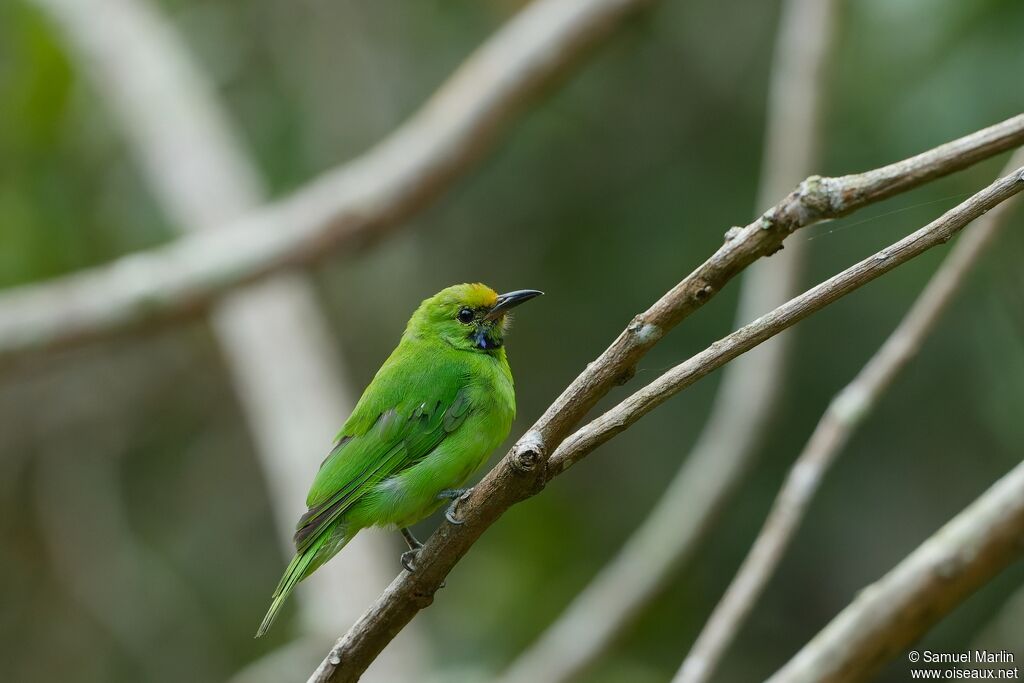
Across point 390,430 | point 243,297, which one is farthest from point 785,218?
point 243,297

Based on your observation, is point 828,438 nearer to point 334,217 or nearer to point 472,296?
point 472,296

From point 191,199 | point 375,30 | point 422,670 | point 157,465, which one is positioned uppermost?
point 375,30

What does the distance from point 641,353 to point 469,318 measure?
6.44ft

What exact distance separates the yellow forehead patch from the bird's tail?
99 centimetres

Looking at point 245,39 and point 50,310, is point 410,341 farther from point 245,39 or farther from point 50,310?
point 245,39

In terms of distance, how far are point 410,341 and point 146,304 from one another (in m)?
1.57

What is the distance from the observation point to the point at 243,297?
5.23 meters

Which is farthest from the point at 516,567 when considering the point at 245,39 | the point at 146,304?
the point at 245,39

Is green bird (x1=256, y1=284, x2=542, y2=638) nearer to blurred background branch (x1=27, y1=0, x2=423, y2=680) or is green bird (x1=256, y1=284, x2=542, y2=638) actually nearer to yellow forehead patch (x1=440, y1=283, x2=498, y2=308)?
yellow forehead patch (x1=440, y1=283, x2=498, y2=308)

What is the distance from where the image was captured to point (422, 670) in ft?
14.8

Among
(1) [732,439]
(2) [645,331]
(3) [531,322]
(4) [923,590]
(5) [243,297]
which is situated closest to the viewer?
(2) [645,331]

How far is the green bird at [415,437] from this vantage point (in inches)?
123

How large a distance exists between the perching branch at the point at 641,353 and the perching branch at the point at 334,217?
2.93 meters

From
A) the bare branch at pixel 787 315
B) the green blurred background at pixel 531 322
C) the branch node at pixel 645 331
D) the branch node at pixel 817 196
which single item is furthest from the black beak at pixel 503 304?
the branch node at pixel 817 196
